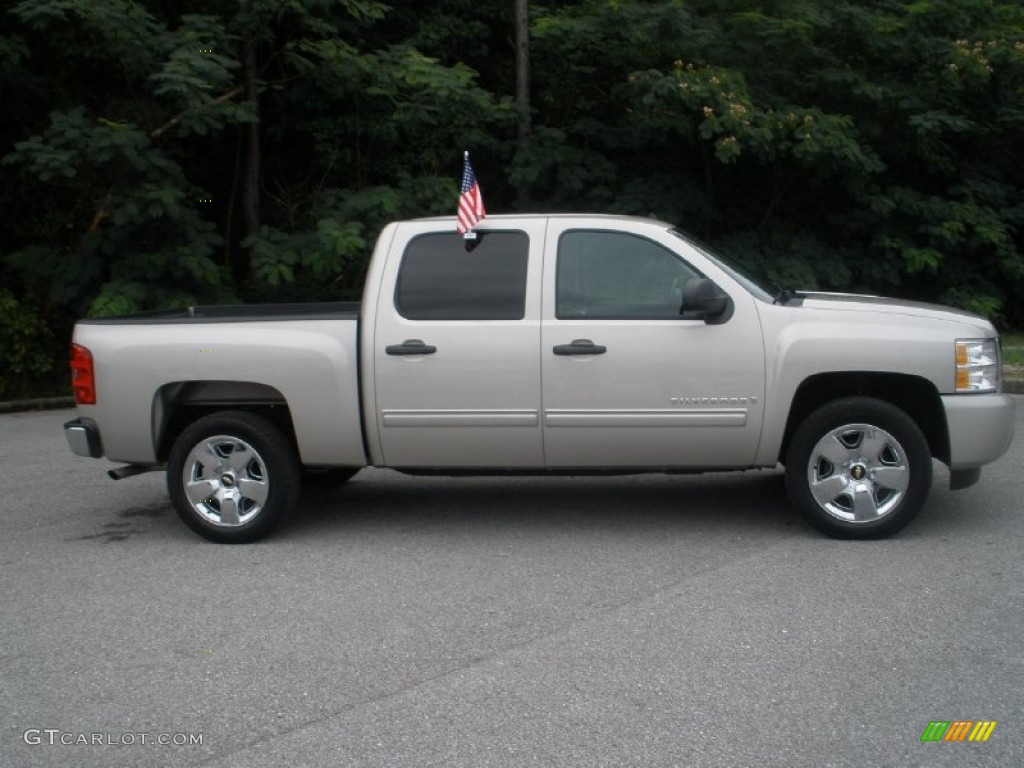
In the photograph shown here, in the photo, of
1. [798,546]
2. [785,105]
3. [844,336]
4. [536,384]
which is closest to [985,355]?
[844,336]

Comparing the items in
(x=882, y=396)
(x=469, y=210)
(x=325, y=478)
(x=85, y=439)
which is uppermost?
(x=469, y=210)

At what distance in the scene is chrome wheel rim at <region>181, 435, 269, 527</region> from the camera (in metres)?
6.80

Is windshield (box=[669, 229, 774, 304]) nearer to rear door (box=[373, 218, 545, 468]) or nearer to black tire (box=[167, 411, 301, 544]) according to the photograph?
rear door (box=[373, 218, 545, 468])

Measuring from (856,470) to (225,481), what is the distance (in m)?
3.79

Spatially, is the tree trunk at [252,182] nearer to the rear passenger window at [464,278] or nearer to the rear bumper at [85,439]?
the rear bumper at [85,439]

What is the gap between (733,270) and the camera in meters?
6.75

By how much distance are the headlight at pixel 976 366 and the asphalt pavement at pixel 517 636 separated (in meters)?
0.91

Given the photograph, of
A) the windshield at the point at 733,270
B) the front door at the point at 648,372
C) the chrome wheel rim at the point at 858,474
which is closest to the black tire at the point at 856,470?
the chrome wheel rim at the point at 858,474

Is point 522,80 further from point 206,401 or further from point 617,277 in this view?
point 206,401

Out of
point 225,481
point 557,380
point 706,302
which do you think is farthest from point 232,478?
point 706,302

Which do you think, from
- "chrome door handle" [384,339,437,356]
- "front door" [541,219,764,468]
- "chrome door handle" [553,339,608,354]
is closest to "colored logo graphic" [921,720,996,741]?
"front door" [541,219,764,468]

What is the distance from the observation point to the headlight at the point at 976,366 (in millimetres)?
6395

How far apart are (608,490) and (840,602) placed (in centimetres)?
281

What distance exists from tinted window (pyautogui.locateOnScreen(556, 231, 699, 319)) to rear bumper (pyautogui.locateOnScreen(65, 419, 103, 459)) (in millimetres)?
2953
